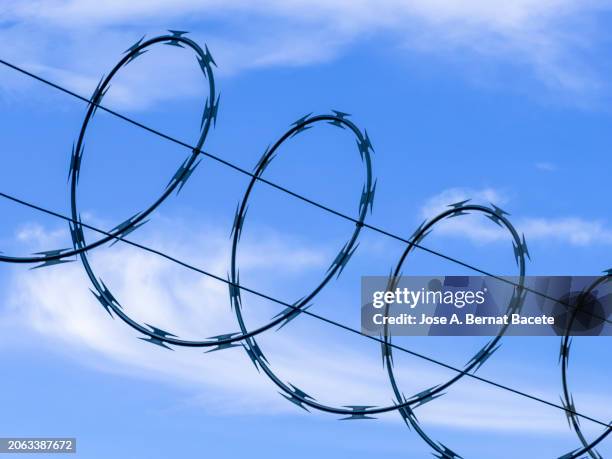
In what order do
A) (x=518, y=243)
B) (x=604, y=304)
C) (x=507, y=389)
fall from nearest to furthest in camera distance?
(x=507, y=389)
(x=518, y=243)
(x=604, y=304)

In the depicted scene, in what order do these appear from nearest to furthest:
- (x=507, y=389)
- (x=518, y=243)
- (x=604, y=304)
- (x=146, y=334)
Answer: (x=146, y=334)
(x=507, y=389)
(x=518, y=243)
(x=604, y=304)

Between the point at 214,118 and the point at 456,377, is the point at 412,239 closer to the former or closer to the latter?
the point at 456,377

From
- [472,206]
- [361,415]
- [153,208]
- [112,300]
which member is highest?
[472,206]

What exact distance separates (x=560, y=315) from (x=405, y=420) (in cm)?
252

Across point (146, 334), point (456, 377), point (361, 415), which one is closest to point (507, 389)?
point (456, 377)

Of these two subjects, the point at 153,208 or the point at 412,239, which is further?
the point at 412,239

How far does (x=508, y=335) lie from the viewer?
41.7 feet

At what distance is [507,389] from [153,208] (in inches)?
161

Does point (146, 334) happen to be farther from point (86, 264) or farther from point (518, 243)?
point (518, 243)

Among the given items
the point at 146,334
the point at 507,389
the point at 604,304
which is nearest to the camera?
the point at 146,334

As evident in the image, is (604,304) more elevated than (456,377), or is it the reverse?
(604,304)

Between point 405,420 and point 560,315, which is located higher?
point 560,315

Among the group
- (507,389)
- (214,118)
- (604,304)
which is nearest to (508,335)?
(507,389)

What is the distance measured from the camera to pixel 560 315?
13.8 meters
